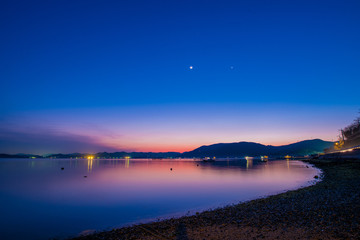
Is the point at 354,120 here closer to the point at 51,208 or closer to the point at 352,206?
the point at 352,206

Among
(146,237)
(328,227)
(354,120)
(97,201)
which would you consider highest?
(354,120)

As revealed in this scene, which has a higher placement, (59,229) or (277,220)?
(277,220)

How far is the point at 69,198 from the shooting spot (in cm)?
2891

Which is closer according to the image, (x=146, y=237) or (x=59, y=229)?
(x=146, y=237)

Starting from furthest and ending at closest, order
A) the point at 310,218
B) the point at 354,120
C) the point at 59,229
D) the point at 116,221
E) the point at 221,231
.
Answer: the point at 354,120 < the point at 116,221 < the point at 59,229 < the point at 310,218 < the point at 221,231

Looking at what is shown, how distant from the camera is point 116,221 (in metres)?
17.8

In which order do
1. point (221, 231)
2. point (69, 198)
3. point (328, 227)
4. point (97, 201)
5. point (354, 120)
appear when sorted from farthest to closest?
point (354, 120) < point (69, 198) < point (97, 201) < point (221, 231) < point (328, 227)

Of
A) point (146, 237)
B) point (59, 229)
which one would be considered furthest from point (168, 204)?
point (146, 237)

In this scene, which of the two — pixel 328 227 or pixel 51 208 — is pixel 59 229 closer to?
pixel 51 208

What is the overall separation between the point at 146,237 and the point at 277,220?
23.2 ft

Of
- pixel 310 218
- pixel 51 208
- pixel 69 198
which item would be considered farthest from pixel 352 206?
pixel 69 198

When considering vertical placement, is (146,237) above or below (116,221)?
above

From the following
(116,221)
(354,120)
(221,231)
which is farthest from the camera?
(354,120)

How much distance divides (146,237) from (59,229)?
9164mm
